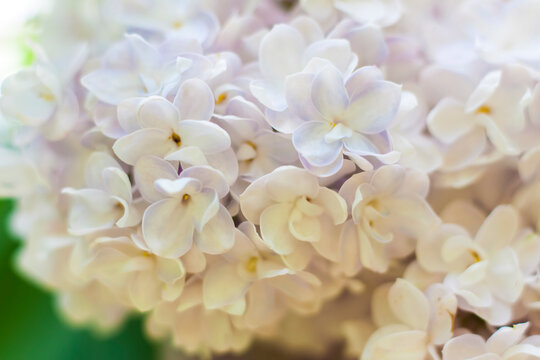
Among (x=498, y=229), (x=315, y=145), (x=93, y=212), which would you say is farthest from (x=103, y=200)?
(x=498, y=229)

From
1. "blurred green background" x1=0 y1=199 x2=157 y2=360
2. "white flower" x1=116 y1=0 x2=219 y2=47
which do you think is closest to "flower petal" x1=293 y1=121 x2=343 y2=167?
"white flower" x1=116 y1=0 x2=219 y2=47

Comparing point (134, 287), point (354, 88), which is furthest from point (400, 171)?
point (134, 287)

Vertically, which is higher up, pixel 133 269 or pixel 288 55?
pixel 288 55

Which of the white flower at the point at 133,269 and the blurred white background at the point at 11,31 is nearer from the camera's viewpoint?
the white flower at the point at 133,269

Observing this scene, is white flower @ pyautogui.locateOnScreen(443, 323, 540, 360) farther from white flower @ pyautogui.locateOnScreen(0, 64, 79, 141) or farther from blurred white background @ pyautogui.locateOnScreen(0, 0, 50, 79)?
blurred white background @ pyautogui.locateOnScreen(0, 0, 50, 79)

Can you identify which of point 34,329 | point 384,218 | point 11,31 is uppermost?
point 384,218

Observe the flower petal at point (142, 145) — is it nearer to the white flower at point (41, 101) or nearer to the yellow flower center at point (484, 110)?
the white flower at point (41, 101)

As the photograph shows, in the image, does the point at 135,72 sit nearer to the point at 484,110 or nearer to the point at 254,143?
the point at 254,143

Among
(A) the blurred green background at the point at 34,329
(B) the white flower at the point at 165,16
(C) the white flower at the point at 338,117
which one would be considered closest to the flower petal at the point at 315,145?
(C) the white flower at the point at 338,117
